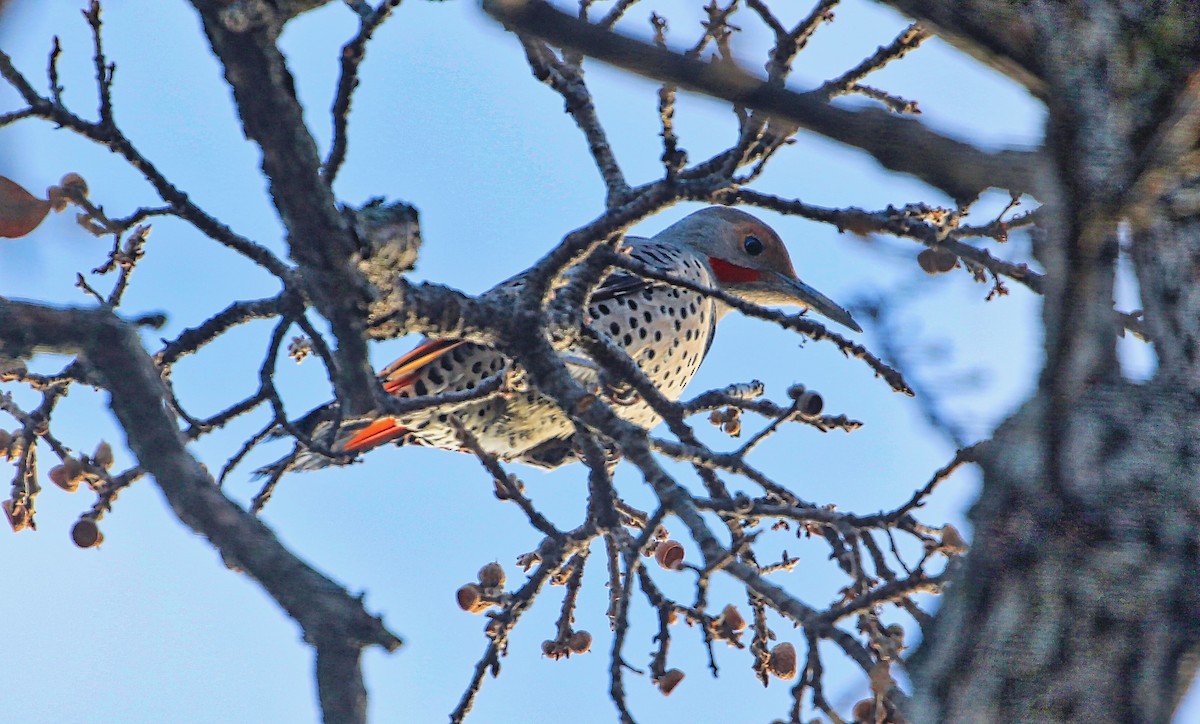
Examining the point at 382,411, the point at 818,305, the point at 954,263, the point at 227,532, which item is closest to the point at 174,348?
the point at 382,411

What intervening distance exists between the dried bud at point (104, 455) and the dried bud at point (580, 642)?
1.38 metres

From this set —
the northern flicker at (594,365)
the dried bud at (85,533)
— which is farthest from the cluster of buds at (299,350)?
the dried bud at (85,533)

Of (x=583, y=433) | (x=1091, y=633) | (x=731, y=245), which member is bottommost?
(x=1091, y=633)

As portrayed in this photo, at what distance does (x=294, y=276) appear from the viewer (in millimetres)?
2443

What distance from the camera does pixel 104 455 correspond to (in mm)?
2949

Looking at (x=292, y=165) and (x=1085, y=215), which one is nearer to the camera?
(x=1085, y=215)

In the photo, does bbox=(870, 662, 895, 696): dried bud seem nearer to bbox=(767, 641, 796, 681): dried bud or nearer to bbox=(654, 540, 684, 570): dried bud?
bbox=(767, 641, 796, 681): dried bud

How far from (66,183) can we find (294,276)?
62 centimetres

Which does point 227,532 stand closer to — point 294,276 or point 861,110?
point 294,276

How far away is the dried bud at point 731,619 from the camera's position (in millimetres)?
2639

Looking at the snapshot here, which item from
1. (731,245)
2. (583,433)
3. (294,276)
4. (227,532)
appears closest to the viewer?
(227,532)

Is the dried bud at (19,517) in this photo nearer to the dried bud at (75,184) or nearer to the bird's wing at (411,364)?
the dried bud at (75,184)

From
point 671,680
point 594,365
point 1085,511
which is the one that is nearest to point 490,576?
point 671,680

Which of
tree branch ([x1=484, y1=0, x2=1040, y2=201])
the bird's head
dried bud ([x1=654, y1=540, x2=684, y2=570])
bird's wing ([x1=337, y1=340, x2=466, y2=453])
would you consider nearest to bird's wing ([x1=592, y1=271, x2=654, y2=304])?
bird's wing ([x1=337, y1=340, x2=466, y2=453])
